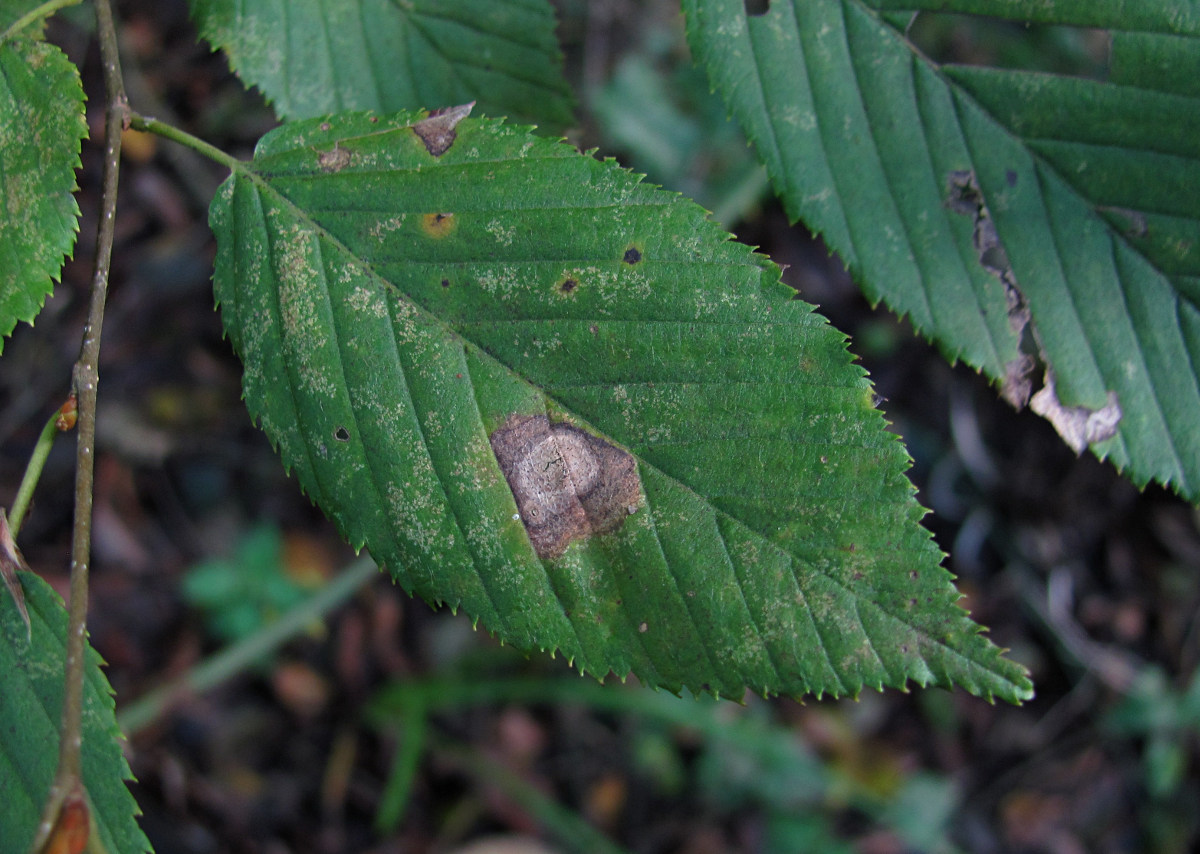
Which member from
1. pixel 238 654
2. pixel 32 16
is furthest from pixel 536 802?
pixel 32 16

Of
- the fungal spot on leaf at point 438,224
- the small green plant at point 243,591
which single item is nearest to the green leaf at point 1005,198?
the fungal spot on leaf at point 438,224

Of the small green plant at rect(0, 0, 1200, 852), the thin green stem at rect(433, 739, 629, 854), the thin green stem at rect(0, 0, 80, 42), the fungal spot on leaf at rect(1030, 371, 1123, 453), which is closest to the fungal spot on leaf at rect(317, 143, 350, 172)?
the small green plant at rect(0, 0, 1200, 852)

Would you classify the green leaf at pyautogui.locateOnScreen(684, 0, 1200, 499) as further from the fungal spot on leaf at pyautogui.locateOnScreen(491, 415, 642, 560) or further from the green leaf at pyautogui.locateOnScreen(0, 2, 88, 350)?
the green leaf at pyautogui.locateOnScreen(0, 2, 88, 350)

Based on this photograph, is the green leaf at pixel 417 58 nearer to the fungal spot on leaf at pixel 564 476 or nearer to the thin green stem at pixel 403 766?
the fungal spot on leaf at pixel 564 476

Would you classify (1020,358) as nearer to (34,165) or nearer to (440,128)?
(440,128)

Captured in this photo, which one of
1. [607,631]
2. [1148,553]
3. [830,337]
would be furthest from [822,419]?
[1148,553]

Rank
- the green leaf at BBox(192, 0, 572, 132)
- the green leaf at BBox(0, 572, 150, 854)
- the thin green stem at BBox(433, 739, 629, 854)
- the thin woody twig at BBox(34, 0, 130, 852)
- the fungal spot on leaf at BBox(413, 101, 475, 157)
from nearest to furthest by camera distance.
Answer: the thin woody twig at BBox(34, 0, 130, 852)
the green leaf at BBox(0, 572, 150, 854)
the fungal spot on leaf at BBox(413, 101, 475, 157)
the green leaf at BBox(192, 0, 572, 132)
the thin green stem at BBox(433, 739, 629, 854)
